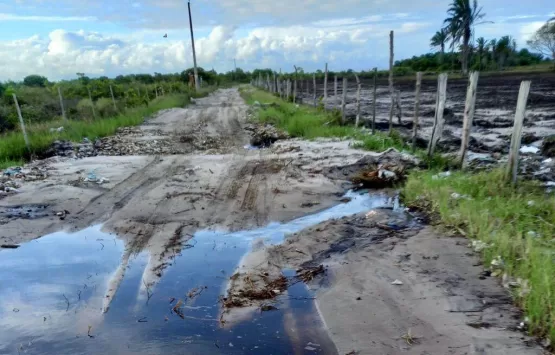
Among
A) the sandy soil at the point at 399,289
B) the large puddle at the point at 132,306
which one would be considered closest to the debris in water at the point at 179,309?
the large puddle at the point at 132,306

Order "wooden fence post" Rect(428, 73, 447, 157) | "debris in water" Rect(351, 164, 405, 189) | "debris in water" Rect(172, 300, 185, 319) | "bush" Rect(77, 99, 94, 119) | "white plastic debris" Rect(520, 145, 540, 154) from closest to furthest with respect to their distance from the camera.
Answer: "debris in water" Rect(172, 300, 185, 319) < "debris in water" Rect(351, 164, 405, 189) < "wooden fence post" Rect(428, 73, 447, 157) < "white plastic debris" Rect(520, 145, 540, 154) < "bush" Rect(77, 99, 94, 119)

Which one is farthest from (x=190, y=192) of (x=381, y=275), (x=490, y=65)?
(x=490, y=65)

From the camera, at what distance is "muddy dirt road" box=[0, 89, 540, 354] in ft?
12.8

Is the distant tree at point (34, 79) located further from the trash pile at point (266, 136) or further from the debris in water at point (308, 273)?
the debris in water at point (308, 273)

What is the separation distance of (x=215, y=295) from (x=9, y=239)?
361 cm

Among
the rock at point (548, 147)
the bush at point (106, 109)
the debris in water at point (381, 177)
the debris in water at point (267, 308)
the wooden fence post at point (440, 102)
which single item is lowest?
the debris in water at point (267, 308)

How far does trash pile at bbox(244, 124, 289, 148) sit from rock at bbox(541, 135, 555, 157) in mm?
6855

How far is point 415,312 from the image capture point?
161 inches

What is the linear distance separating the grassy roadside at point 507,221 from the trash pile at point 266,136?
5.71 meters

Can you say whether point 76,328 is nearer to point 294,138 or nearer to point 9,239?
point 9,239

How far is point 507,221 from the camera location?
18.1 ft

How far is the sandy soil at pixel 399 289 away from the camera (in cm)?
364

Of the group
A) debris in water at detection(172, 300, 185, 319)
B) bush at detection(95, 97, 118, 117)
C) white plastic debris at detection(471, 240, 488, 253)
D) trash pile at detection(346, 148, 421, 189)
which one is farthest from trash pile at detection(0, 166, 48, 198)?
bush at detection(95, 97, 118, 117)

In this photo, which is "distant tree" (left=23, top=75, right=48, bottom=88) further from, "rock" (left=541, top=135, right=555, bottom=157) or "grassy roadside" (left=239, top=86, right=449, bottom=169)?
"rock" (left=541, top=135, right=555, bottom=157)
